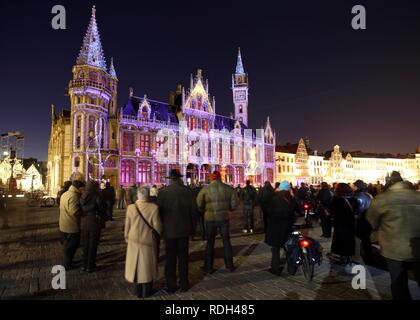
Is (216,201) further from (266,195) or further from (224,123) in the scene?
(224,123)

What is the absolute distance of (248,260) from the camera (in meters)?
7.37

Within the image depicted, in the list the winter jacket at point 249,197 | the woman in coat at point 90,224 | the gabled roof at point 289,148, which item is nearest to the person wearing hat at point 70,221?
the woman in coat at point 90,224

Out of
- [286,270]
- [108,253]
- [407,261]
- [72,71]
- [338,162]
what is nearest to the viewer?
[407,261]

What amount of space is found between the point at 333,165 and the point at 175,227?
8642cm

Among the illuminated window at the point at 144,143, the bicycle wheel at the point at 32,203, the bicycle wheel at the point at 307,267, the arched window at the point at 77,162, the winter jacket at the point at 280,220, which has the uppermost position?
the illuminated window at the point at 144,143

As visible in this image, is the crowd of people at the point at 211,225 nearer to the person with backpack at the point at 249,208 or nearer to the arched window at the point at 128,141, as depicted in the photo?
the person with backpack at the point at 249,208

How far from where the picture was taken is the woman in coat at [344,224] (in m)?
6.75

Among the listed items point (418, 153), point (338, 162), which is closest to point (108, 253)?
point (338, 162)

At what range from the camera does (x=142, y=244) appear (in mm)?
4816

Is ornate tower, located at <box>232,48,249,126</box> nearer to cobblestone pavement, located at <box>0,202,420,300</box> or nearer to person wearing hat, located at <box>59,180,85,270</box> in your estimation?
cobblestone pavement, located at <box>0,202,420,300</box>

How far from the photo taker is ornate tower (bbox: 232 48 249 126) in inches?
2376

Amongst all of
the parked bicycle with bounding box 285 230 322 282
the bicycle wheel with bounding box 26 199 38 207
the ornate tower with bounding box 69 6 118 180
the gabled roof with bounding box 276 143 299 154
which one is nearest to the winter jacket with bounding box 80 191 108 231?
the parked bicycle with bounding box 285 230 322 282
